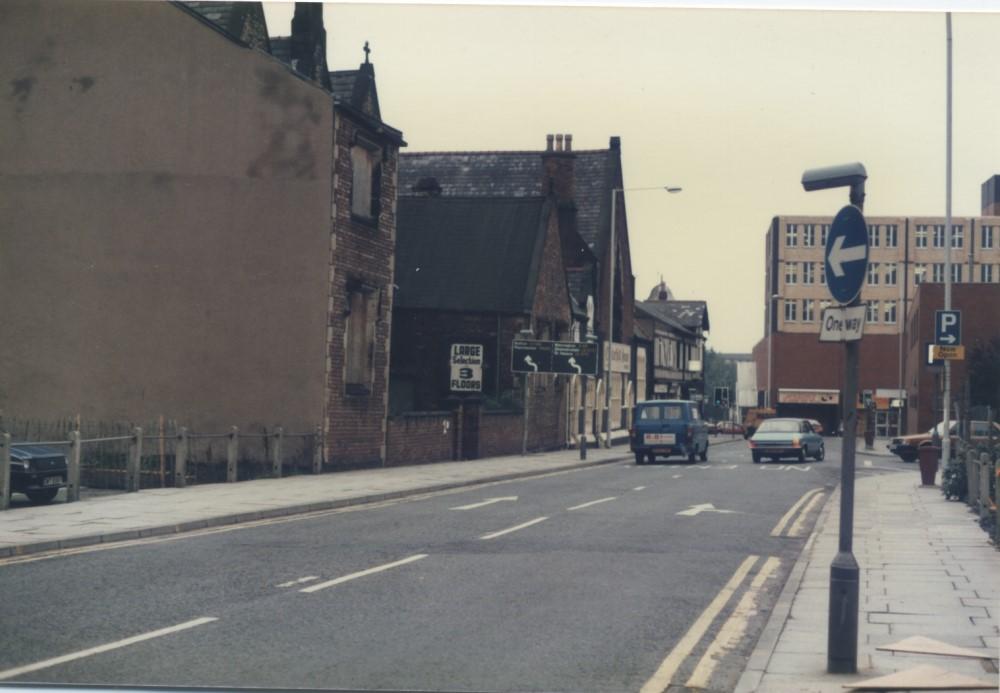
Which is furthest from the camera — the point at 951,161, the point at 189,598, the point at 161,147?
the point at 161,147

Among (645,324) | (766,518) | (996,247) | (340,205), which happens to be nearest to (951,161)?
(766,518)

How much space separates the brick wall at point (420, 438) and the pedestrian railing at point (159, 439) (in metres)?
4.11

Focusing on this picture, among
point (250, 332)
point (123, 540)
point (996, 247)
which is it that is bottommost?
point (123, 540)

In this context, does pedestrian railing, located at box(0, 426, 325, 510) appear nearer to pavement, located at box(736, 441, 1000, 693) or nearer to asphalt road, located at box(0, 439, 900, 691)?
asphalt road, located at box(0, 439, 900, 691)

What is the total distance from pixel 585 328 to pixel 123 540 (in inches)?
1537

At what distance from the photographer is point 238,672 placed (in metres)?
7.89

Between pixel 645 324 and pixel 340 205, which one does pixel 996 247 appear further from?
pixel 645 324

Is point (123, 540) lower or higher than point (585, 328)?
lower

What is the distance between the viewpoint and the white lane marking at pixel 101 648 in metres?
7.82

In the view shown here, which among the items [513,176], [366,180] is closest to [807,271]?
[366,180]

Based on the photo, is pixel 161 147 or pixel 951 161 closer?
pixel 951 161

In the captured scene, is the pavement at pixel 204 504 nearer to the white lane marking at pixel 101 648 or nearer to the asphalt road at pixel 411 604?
the asphalt road at pixel 411 604

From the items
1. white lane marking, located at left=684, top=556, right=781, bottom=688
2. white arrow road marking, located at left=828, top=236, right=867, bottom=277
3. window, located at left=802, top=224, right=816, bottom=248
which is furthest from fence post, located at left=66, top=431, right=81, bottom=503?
white arrow road marking, located at left=828, top=236, right=867, bottom=277

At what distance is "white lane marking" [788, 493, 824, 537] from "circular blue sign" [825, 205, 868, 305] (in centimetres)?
915
